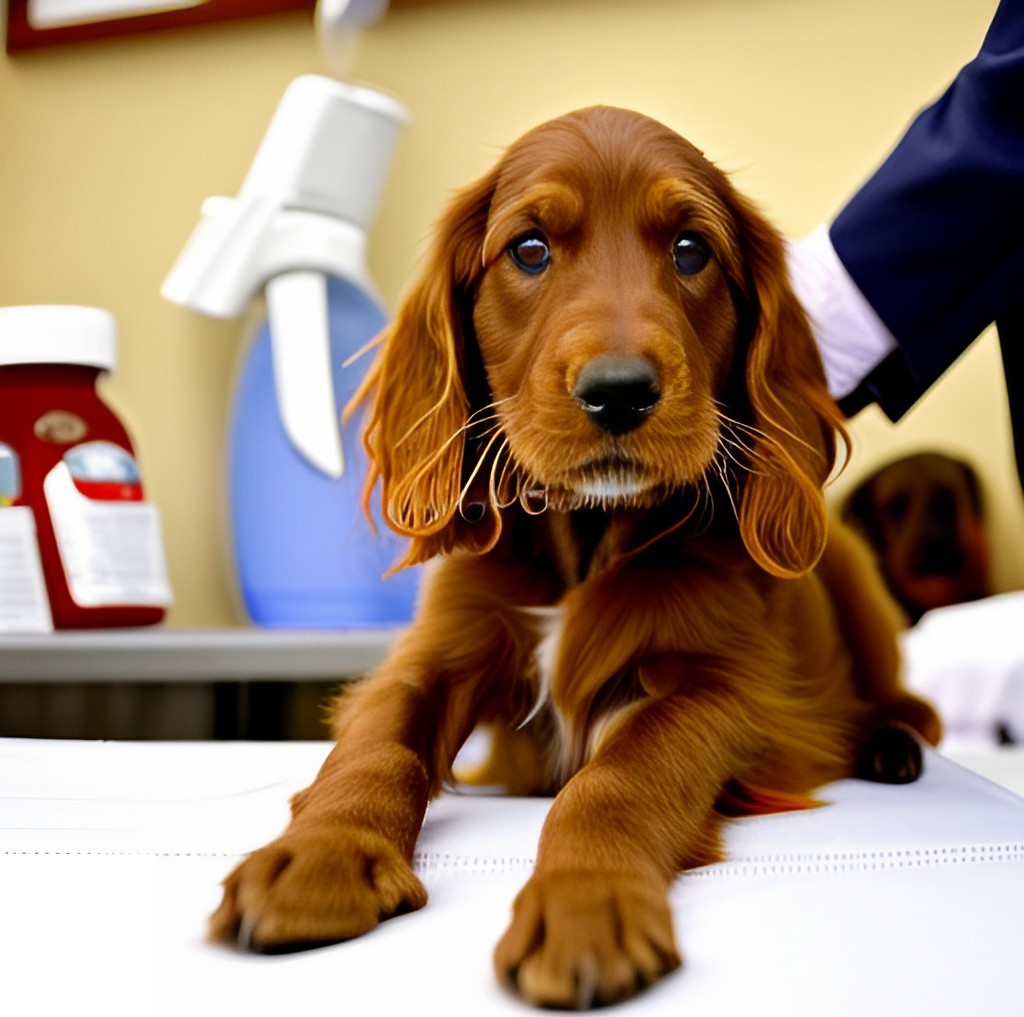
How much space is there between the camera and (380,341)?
91 cm

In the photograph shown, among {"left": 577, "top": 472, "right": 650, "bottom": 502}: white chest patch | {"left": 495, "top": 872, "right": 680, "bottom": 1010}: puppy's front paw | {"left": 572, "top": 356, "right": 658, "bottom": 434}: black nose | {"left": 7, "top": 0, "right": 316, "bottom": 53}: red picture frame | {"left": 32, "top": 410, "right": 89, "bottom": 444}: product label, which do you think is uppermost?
{"left": 7, "top": 0, "right": 316, "bottom": 53}: red picture frame

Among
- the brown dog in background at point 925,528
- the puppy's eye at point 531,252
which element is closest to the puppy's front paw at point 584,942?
the puppy's eye at point 531,252

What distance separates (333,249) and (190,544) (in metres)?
0.64

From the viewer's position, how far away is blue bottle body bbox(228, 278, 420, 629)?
4.90 ft

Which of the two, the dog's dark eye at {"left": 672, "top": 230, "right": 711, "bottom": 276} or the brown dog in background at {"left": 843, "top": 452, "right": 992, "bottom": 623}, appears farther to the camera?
the brown dog in background at {"left": 843, "top": 452, "right": 992, "bottom": 623}

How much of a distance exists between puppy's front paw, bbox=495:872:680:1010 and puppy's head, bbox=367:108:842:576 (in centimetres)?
27

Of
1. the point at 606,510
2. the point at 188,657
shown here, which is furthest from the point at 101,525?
the point at 606,510

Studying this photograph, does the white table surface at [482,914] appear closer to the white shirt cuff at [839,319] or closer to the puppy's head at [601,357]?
the puppy's head at [601,357]

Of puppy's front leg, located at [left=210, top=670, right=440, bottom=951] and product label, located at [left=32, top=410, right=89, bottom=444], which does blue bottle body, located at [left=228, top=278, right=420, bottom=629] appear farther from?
puppy's front leg, located at [left=210, top=670, right=440, bottom=951]

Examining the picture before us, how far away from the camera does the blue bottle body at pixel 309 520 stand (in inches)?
58.8

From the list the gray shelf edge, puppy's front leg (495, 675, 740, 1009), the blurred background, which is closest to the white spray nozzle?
the blurred background

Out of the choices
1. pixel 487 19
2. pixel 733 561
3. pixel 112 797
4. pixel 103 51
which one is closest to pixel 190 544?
pixel 103 51

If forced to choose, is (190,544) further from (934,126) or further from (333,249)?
(934,126)

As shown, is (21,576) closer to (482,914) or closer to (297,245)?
(297,245)
